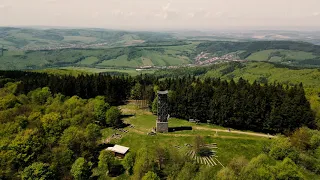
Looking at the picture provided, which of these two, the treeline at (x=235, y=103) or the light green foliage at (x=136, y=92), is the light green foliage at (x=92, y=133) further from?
the light green foliage at (x=136, y=92)

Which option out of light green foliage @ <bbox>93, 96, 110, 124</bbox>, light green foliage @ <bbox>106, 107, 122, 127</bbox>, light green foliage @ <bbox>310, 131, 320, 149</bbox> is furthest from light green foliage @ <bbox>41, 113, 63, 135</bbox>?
light green foliage @ <bbox>310, 131, 320, 149</bbox>

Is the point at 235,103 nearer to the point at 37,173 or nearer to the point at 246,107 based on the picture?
the point at 246,107

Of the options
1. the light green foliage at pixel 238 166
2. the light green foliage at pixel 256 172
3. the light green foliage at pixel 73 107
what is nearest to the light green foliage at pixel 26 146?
the light green foliage at pixel 73 107

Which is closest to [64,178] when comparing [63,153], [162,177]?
[63,153]

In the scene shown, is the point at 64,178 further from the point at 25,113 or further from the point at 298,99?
the point at 298,99

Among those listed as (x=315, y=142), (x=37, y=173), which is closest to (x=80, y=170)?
(x=37, y=173)
